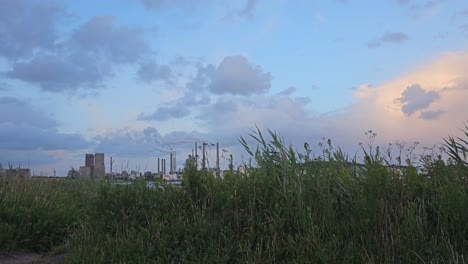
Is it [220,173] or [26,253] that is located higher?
[220,173]

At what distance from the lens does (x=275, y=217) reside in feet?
21.6

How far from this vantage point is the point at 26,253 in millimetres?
7438

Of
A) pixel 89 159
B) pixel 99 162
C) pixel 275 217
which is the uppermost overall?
pixel 89 159

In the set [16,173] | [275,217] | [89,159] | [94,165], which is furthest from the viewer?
[89,159]

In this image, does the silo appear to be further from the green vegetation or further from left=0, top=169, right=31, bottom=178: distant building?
the green vegetation

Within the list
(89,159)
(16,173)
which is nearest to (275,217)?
(16,173)

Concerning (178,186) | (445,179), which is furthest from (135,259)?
(445,179)

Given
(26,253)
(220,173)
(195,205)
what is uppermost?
(220,173)

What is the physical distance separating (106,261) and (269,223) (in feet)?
7.31

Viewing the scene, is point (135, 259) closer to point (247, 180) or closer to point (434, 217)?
point (247, 180)

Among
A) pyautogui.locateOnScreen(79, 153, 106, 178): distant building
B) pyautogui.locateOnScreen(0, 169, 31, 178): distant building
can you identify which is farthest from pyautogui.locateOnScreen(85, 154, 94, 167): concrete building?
pyautogui.locateOnScreen(0, 169, 31, 178): distant building

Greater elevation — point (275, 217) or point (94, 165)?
point (94, 165)

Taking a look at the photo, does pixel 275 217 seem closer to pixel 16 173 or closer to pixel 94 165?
pixel 16 173

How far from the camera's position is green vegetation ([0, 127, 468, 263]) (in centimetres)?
592
